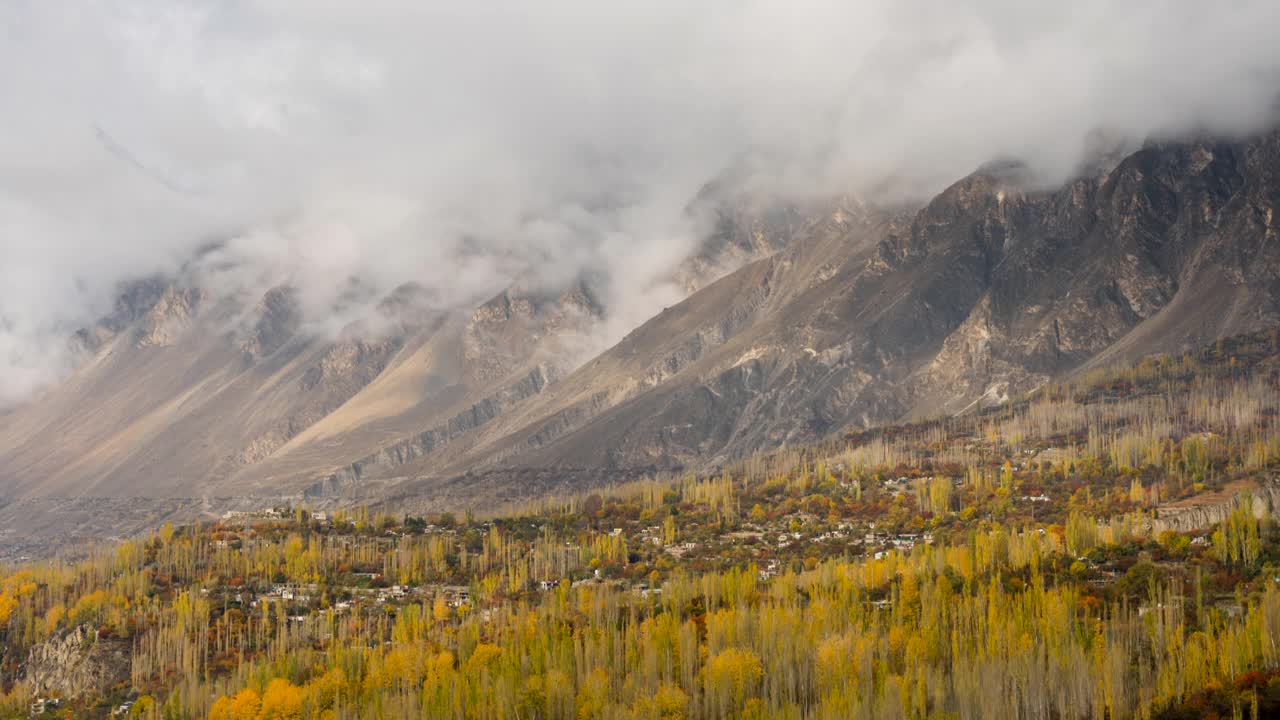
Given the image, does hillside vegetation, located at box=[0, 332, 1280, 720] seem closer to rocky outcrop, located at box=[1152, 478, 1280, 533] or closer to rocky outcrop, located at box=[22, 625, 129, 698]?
rocky outcrop, located at box=[22, 625, 129, 698]

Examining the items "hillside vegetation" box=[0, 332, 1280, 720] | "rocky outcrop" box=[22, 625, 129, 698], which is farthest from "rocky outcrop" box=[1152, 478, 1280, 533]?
"rocky outcrop" box=[22, 625, 129, 698]

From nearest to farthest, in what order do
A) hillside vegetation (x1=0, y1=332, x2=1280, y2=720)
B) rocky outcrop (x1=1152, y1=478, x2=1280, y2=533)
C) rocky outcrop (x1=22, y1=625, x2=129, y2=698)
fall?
hillside vegetation (x1=0, y1=332, x2=1280, y2=720) < rocky outcrop (x1=22, y1=625, x2=129, y2=698) < rocky outcrop (x1=1152, y1=478, x2=1280, y2=533)

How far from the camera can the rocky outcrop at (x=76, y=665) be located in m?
155

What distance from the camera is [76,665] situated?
159250 mm

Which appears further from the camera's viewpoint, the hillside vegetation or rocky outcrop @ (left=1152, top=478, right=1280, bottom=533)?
rocky outcrop @ (left=1152, top=478, right=1280, bottom=533)

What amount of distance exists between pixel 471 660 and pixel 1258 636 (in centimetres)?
8753

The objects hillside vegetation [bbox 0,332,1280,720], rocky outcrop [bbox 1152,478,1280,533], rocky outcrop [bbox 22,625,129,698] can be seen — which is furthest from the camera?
rocky outcrop [bbox 1152,478,1280,533]

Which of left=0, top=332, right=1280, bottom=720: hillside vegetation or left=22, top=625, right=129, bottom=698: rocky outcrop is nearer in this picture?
left=0, top=332, right=1280, bottom=720: hillside vegetation

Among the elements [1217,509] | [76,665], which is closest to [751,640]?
[1217,509]

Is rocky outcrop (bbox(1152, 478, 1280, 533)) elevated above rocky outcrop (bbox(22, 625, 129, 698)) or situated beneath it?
elevated above

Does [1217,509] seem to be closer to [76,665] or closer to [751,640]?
[751,640]

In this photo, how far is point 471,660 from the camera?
130250 mm

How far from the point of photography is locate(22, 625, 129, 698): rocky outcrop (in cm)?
15525

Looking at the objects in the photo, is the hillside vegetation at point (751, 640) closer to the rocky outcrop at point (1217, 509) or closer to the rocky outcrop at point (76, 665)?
the rocky outcrop at point (76, 665)
